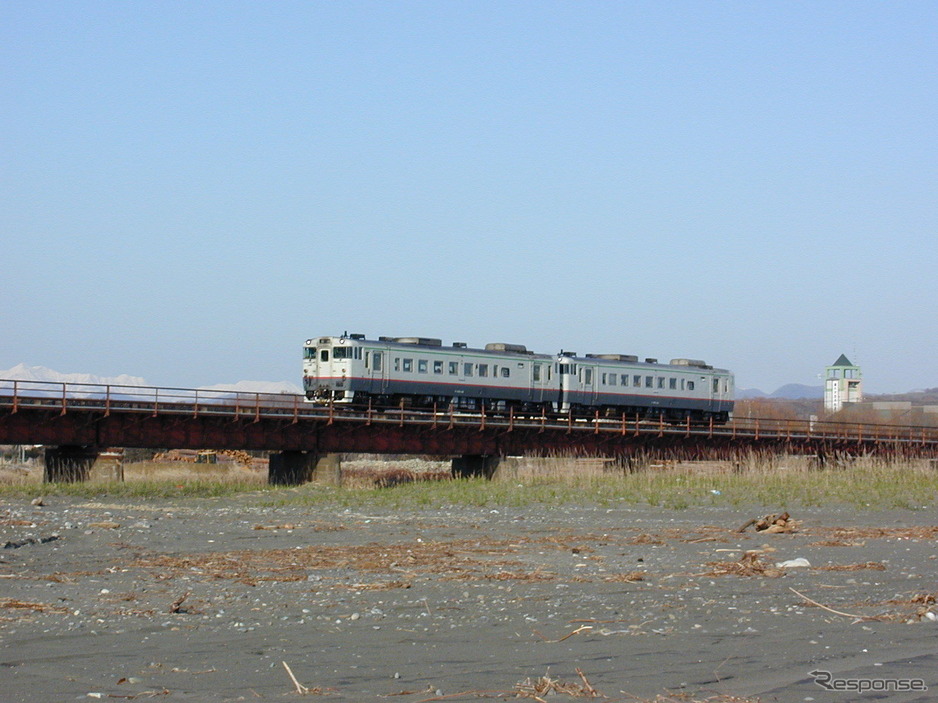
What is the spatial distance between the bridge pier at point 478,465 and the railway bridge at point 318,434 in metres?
0.05

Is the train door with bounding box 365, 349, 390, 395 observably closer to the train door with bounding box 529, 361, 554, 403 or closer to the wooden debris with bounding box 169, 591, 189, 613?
Answer: the train door with bounding box 529, 361, 554, 403

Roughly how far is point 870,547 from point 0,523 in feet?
46.9

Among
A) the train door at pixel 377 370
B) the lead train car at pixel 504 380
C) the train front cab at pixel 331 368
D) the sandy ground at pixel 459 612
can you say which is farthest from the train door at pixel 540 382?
the sandy ground at pixel 459 612

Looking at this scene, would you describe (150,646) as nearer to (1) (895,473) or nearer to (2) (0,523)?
(2) (0,523)

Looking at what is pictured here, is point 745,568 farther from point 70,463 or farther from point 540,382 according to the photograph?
point 540,382

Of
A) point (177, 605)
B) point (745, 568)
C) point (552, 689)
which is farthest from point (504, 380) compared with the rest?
point (552, 689)

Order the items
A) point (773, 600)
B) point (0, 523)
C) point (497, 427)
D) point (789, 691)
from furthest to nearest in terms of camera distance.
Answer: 1. point (497, 427)
2. point (0, 523)
3. point (773, 600)
4. point (789, 691)

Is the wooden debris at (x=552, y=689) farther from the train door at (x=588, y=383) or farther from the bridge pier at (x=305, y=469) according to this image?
the train door at (x=588, y=383)

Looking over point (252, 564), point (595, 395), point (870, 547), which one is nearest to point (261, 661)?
point (252, 564)

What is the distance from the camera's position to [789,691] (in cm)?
750

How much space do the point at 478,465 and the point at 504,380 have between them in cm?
811

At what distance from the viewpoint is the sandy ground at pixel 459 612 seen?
26.7 ft

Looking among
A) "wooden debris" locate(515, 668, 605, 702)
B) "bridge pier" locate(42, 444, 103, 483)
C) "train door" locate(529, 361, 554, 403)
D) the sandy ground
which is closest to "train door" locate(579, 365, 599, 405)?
"train door" locate(529, 361, 554, 403)

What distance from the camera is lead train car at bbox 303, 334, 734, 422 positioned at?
4969 centimetres
